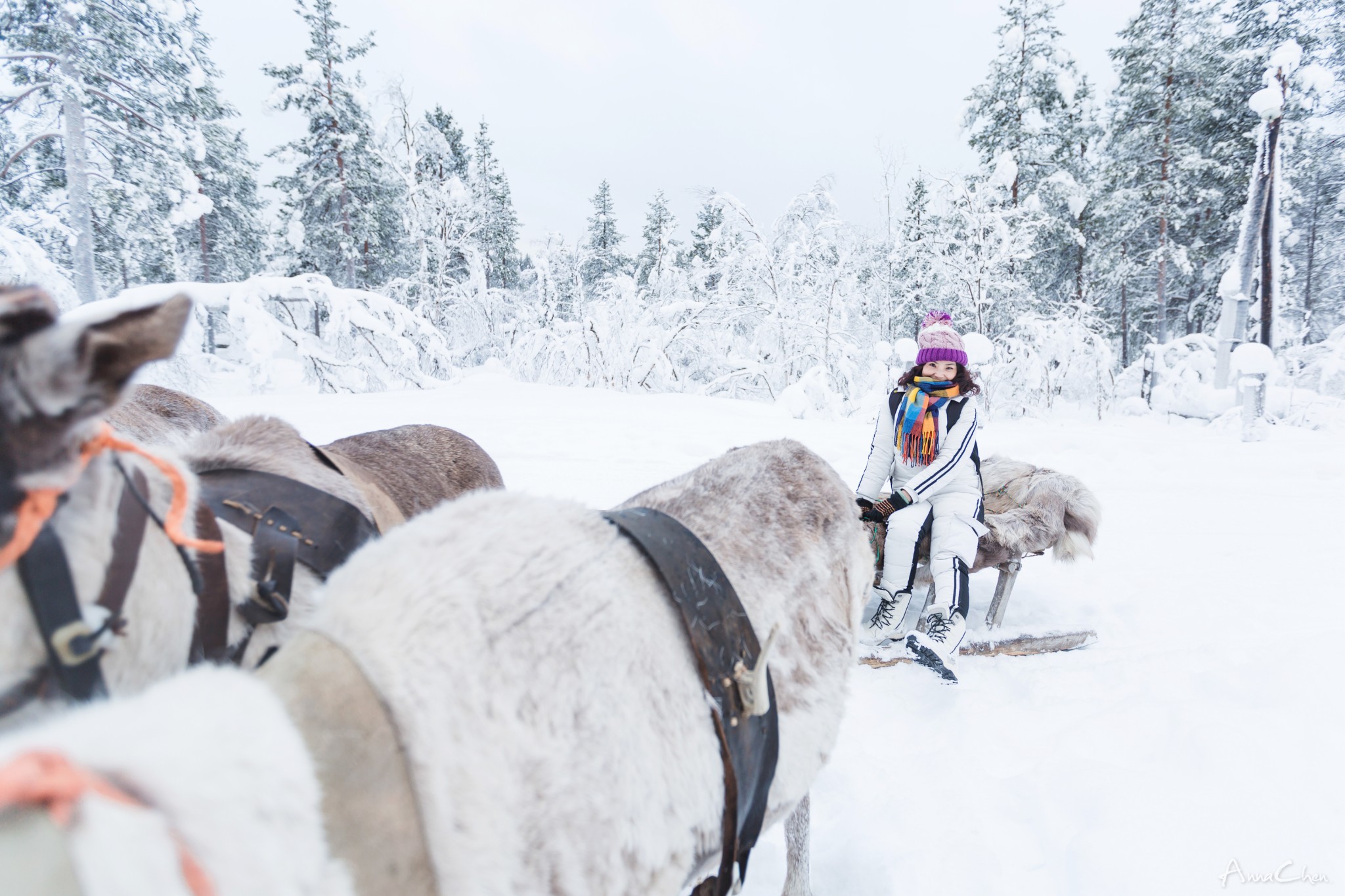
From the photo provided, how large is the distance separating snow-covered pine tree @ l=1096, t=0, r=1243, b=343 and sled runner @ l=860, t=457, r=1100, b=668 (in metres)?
21.0

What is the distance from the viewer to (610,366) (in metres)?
13.7

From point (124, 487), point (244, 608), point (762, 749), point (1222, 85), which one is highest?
point (1222, 85)

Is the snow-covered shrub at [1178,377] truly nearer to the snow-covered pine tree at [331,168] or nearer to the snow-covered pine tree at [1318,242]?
the snow-covered pine tree at [1318,242]

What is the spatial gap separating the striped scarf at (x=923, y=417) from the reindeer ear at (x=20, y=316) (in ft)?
12.3

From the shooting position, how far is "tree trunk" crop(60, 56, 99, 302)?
9.54 m

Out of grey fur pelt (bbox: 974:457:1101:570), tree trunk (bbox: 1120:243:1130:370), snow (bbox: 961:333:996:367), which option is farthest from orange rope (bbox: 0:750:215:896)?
tree trunk (bbox: 1120:243:1130:370)

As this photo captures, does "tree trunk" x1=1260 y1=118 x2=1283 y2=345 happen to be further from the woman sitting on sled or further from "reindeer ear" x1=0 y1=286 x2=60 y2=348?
"reindeer ear" x1=0 y1=286 x2=60 y2=348

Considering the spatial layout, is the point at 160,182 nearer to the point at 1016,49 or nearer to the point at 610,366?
the point at 610,366

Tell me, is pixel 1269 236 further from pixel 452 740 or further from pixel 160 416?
pixel 160 416

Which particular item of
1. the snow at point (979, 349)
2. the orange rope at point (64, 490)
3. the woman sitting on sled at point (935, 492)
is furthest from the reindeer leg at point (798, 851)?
the snow at point (979, 349)

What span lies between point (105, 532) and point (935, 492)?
3.78 m

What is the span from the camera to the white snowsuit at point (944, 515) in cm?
365

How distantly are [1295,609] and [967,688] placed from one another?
2.51 meters

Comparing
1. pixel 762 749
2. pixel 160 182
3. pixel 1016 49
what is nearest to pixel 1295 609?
pixel 762 749
